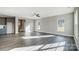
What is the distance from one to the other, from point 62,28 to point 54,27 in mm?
1556

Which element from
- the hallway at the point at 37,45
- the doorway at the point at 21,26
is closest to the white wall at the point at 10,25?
the doorway at the point at 21,26

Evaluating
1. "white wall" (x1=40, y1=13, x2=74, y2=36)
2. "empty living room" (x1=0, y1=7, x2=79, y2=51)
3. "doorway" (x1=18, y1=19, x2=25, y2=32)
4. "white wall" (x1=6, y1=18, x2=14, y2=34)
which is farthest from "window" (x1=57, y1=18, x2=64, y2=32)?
"doorway" (x1=18, y1=19, x2=25, y2=32)

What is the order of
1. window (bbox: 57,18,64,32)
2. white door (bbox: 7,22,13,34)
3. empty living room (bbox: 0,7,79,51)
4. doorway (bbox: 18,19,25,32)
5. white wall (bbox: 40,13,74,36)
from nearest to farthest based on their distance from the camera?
empty living room (bbox: 0,7,79,51) → white wall (bbox: 40,13,74,36) → window (bbox: 57,18,64,32) → white door (bbox: 7,22,13,34) → doorway (bbox: 18,19,25,32)

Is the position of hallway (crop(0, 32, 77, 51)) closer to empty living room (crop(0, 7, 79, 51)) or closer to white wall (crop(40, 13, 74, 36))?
empty living room (crop(0, 7, 79, 51))

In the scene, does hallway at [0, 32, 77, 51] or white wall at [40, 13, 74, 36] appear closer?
hallway at [0, 32, 77, 51]

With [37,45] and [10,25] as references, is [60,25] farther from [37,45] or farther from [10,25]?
[10,25]

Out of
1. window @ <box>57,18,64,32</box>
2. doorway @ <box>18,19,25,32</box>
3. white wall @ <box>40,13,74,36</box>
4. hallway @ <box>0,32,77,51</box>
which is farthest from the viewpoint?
doorway @ <box>18,19,25,32</box>

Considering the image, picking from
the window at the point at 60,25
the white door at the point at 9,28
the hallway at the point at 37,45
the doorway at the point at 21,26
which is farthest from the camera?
the doorway at the point at 21,26

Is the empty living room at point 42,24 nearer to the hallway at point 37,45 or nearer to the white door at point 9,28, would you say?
the white door at point 9,28

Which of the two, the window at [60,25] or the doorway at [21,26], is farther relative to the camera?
the doorway at [21,26]

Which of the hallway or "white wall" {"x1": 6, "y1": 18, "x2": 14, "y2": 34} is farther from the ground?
"white wall" {"x1": 6, "y1": 18, "x2": 14, "y2": 34}

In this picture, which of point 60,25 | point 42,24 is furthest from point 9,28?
point 60,25
